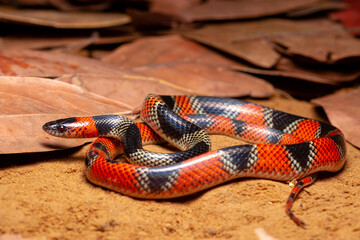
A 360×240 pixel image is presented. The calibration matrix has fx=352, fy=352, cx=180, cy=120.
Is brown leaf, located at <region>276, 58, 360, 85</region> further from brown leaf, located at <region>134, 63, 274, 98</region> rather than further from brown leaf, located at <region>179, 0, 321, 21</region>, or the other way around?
brown leaf, located at <region>179, 0, 321, 21</region>

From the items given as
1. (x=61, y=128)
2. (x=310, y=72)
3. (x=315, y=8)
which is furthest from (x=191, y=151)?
(x=315, y=8)

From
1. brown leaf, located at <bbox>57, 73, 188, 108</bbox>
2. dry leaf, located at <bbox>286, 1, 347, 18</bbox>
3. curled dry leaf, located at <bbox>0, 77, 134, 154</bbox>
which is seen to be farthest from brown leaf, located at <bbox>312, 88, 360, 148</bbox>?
dry leaf, located at <bbox>286, 1, 347, 18</bbox>

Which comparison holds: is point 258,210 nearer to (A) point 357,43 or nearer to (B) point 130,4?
(A) point 357,43

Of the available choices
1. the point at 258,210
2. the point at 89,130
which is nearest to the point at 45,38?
→ the point at 89,130

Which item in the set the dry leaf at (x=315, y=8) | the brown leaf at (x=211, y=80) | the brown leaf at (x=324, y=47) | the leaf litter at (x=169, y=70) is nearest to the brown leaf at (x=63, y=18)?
the leaf litter at (x=169, y=70)

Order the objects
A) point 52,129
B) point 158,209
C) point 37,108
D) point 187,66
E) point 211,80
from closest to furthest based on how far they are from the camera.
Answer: point 158,209
point 52,129
point 37,108
point 211,80
point 187,66

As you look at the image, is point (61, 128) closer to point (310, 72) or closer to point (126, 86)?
point (126, 86)

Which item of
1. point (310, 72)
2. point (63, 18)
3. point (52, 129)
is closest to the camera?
point (52, 129)
